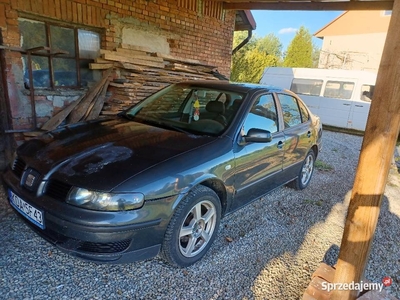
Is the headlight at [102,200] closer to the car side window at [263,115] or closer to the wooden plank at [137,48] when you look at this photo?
the car side window at [263,115]

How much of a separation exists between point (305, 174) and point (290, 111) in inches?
48.9

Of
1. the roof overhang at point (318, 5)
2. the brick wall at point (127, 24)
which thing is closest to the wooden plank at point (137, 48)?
the brick wall at point (127, 24)

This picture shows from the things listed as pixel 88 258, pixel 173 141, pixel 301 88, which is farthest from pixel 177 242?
pixel 301 88

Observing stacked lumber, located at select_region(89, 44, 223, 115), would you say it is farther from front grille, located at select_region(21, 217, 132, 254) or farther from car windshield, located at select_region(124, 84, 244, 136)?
front grille, located at select_region(21, 217, 132, 254)

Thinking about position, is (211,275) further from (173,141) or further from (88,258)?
(173,141)

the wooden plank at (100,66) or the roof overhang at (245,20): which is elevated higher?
the roof overhang at (245,20)

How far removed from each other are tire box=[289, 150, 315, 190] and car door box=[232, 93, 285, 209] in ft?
2.79

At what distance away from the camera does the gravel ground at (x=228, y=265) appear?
2.09 m

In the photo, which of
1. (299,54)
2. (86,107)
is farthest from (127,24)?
(299,54)

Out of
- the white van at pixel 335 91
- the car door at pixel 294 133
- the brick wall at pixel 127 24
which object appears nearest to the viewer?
the car door at pixel 294 133

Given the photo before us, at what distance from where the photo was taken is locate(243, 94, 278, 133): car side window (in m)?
2.93

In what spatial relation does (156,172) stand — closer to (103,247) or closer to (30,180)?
(103,247)

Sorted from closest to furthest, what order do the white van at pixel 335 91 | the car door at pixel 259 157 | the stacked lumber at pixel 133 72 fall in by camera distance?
1. the car door at pixel 259 157
2. the stacked lumber at pixel 133 72
3. the white van at pixel 335 91

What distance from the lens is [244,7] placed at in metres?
6.44
